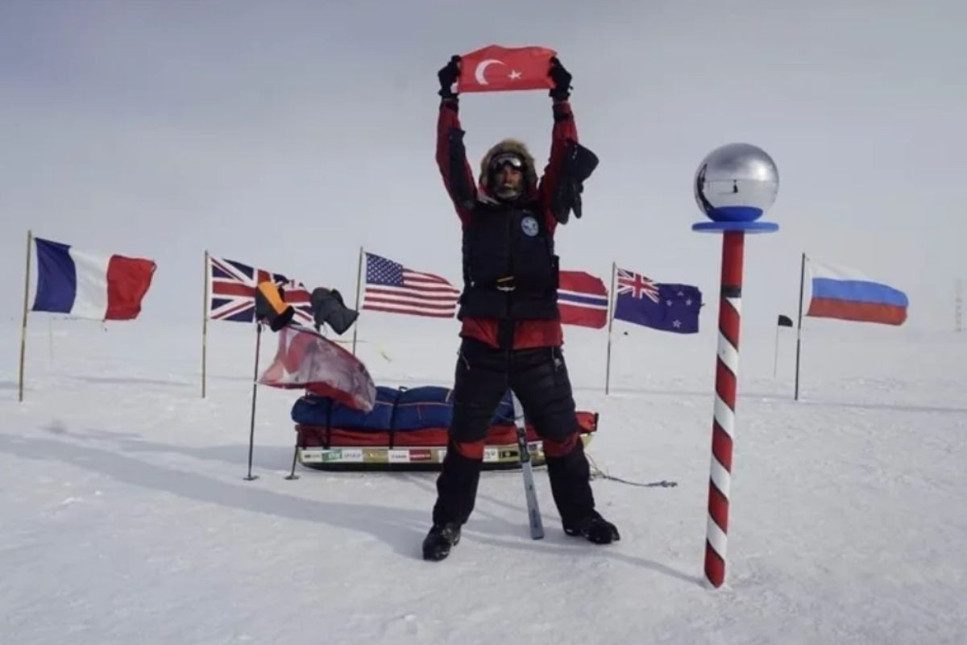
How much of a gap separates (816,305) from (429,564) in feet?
37.1

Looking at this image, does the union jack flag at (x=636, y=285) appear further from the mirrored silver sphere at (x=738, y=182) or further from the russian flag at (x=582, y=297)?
the mirrored silver sphere at (x=738, y=182)

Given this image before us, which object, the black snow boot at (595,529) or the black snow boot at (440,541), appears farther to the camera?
the black snow boot at (595,529)

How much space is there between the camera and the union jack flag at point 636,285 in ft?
45.1

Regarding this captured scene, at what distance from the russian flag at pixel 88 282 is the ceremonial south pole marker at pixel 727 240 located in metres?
10.2

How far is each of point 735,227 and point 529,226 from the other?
3.84 ft

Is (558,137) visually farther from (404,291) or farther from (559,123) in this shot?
(404,291)

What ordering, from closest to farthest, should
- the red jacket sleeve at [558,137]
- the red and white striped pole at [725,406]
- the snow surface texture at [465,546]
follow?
the snow surface texture at [465,546]
the red and white striped pole at [725,406]
the red jacket sleeve at [558,137]

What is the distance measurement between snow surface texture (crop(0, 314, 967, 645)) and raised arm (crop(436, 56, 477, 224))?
2.08 m

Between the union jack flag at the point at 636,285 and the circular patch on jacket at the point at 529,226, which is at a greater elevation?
the union jack flag at the point at 636,285

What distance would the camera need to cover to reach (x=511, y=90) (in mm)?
3922

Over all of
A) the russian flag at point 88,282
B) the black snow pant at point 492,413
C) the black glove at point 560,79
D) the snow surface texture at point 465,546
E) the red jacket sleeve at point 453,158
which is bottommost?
the snow surface texture at point 465,546

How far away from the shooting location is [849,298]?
12.7 meters

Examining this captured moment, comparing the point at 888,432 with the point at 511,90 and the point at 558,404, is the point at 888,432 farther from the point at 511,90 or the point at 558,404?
the point at 511,90

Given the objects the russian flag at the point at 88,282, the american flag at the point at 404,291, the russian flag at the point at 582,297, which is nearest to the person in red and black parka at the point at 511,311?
the american flag at the point at 404,291
